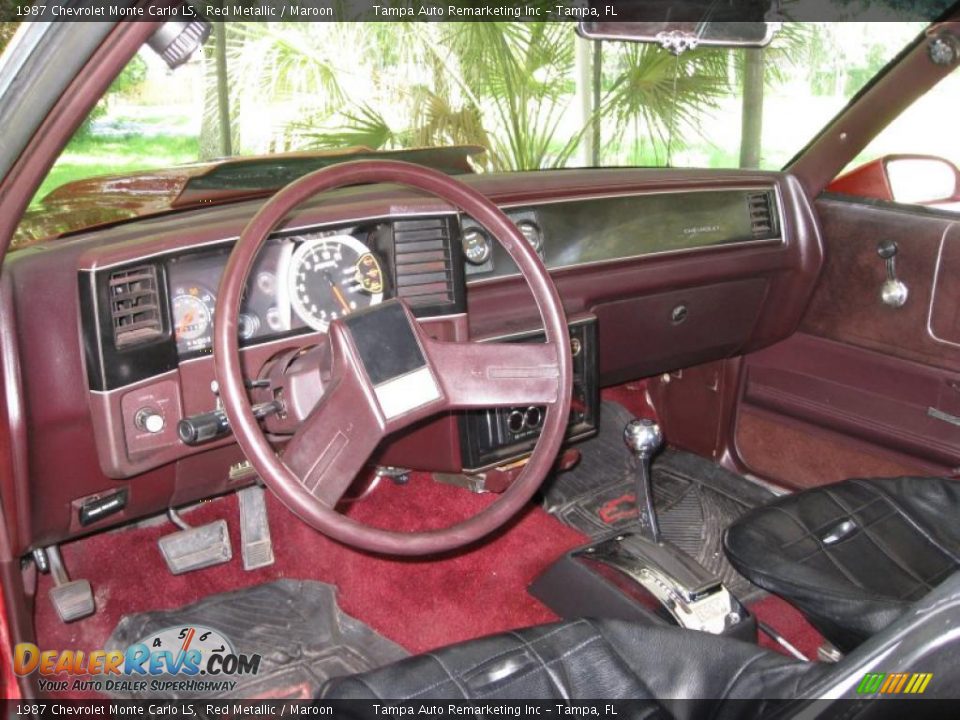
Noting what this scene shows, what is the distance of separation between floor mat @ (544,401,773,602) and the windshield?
37.6 inches

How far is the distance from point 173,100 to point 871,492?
2.19 meters

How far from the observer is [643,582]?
2.17m

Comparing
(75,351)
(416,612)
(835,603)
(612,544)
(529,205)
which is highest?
(529,205)

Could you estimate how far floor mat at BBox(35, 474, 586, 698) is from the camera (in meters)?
2.27

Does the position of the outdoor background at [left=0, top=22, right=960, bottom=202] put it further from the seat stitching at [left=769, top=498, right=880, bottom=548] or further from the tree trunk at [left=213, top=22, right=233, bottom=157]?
the seat stitching at [left=769, top=498, right=880, bottom=548]

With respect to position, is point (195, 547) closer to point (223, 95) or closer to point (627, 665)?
point (627, 665)

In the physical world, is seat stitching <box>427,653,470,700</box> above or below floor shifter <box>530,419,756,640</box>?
above

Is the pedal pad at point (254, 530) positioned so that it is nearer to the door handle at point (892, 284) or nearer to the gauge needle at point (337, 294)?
the gauge needle at point (337, 294)

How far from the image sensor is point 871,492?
202 centimetres

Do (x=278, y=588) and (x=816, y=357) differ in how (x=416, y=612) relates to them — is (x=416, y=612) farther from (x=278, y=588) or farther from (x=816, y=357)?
(x=816, y=357)

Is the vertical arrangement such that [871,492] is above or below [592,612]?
above

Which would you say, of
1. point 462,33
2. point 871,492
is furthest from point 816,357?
point 462,33

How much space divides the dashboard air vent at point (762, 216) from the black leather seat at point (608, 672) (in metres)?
1.55

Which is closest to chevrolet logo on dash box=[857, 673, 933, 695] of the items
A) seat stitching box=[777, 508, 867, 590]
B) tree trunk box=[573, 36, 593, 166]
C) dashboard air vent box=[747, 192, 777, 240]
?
seat stitching box=[777, 508, 867, 590]
